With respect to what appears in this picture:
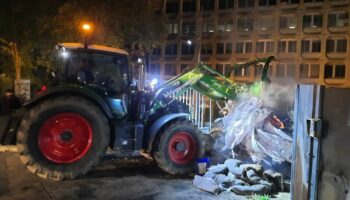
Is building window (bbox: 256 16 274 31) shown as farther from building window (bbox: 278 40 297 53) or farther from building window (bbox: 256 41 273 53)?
building window (bbox: 278 40 297 53)

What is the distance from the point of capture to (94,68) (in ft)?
28.4

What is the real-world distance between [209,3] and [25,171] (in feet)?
187

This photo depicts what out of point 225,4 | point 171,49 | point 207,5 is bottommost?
point 171,49

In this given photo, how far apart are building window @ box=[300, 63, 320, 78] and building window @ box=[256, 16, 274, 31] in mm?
7528

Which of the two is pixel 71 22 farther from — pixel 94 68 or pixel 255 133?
pixel 255 133

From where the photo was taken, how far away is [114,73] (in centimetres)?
883

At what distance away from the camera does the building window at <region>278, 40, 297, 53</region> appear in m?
52.8

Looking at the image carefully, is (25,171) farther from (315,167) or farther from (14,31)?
(14,31)

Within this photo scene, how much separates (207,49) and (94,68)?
53.5 meters

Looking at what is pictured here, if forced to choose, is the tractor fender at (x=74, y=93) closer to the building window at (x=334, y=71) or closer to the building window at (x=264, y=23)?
the building window at (x=334, y=71)

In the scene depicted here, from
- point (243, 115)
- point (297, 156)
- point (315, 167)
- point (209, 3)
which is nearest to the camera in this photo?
point (315, 167)

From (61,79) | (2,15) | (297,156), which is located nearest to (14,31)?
(2,15)

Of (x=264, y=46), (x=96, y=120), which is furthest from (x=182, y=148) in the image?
(x=264, y=46)

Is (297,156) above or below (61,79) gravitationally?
below
